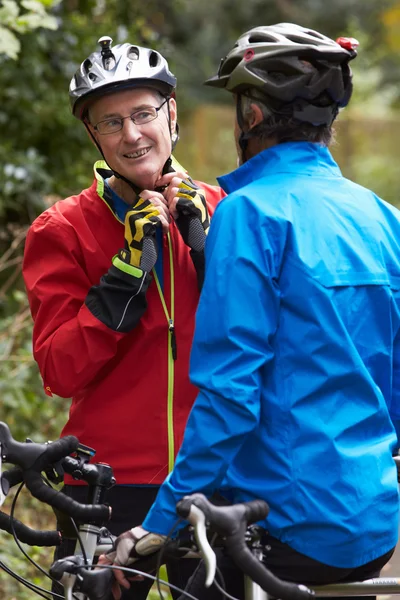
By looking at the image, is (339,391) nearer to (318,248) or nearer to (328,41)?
(318,248)

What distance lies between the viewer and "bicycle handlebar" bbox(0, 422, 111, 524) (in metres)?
2.89

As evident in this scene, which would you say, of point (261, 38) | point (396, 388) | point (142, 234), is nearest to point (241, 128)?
point (261, 38)

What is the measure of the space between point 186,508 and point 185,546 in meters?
0.33

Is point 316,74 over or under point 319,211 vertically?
over

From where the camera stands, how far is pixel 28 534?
318 centimetres

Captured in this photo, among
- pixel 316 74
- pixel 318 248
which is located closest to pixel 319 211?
pixel 318 248

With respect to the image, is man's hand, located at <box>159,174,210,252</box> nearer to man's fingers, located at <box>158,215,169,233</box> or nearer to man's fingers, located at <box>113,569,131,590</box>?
man's fingers, located at <box>158,215,169,233</box>

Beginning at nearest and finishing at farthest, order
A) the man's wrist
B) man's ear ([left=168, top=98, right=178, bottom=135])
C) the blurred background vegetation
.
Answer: the man's wrist, man's ear ([left=168, top=98, right=178, bottom=135]), the blurred background vegetation

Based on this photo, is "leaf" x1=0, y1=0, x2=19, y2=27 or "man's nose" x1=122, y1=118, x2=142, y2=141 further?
"leaf" x1=0, y1=0, x2=19, y2=27

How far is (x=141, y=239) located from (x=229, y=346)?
914 mm

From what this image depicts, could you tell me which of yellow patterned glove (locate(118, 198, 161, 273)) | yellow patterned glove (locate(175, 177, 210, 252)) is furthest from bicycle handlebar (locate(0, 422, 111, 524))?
yellow patterned glove (locate(175, 177, 210, 252))

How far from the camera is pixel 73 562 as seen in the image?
9.86ft

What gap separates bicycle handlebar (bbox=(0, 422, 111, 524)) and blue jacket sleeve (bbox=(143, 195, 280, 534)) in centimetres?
32

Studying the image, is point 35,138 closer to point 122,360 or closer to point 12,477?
point 122,360
